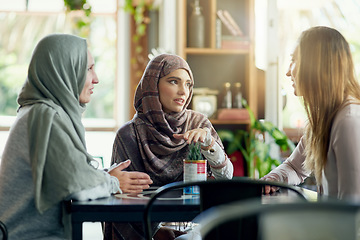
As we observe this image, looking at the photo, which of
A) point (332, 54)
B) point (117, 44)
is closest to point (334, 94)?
point (332, 54)

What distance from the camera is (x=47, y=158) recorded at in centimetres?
186

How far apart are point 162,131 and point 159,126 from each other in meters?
0.03

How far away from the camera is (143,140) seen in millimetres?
2518

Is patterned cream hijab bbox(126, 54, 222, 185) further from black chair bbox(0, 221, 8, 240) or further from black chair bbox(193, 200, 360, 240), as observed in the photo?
black chair bbox(193, 200, 360, 240)

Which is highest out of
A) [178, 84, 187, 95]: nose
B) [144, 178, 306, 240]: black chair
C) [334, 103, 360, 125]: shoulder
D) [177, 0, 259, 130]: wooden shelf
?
[177, 0, 259, 130]: wooden shelf

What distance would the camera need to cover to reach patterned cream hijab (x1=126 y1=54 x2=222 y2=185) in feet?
8.13

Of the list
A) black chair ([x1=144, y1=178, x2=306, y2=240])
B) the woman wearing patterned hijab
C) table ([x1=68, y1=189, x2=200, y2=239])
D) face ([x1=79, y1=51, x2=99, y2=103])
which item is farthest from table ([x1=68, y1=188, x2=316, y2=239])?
the woman wearing patterned hijab

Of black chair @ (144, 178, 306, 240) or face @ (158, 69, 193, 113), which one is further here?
face @ (158, 69, 193, 113)

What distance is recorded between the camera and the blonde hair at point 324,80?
1.93 m

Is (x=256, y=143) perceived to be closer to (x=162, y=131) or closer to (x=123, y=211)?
(x=162, y=131)

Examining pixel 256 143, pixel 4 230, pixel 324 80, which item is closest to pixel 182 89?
pixel 324 80

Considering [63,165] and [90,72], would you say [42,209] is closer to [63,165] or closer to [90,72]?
[63,165]

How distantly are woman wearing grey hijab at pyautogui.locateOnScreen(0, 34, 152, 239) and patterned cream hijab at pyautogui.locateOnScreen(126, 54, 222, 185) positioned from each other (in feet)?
1.51

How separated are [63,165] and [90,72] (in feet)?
1.57
